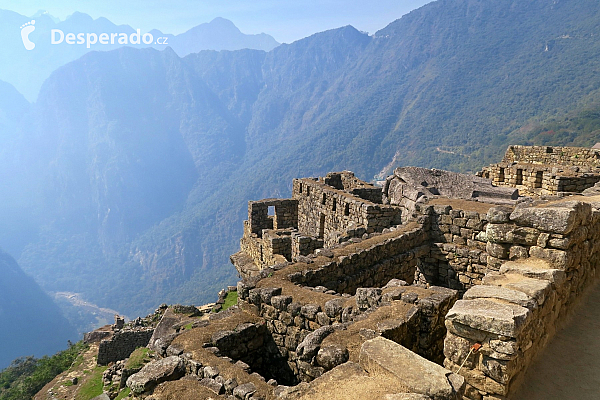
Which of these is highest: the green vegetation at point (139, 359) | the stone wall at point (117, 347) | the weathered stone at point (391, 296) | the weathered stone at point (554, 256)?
the weathered stone at point (554, 256)

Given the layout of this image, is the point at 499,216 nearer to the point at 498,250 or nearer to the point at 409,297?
the point at 498,250

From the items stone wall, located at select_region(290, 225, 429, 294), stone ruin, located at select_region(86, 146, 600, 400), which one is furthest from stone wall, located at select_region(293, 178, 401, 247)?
stone wall, located at select_region(290, 225, 429, 294)

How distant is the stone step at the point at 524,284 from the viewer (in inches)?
165

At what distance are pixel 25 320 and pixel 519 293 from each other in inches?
5780

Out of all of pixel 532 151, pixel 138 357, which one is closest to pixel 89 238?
pixel 138 357

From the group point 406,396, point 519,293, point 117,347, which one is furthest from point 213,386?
point 117,347

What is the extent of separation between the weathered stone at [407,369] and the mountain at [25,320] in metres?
126

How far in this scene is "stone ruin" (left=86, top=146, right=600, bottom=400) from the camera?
3.71 metres

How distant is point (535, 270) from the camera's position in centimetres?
475

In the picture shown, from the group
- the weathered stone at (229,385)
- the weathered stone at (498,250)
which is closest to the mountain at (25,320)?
the weathered stone at (229,385)

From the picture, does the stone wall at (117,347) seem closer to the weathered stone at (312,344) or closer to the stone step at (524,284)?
the weathered stone at (312,344)

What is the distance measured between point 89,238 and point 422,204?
213573 mm

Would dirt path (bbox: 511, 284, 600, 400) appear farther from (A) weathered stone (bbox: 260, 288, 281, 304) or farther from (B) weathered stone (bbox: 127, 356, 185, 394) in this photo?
(B) weathered stone (bbox: 127, 356, 185, 394)

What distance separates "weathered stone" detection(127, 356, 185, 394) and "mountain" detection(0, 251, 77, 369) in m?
122
